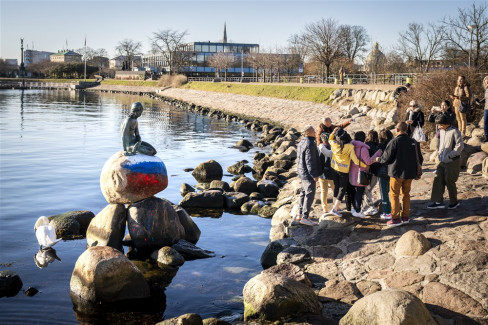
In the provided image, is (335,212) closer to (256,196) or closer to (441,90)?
(256,196)

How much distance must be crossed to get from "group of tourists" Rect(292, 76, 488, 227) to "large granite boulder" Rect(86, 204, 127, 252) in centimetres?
372

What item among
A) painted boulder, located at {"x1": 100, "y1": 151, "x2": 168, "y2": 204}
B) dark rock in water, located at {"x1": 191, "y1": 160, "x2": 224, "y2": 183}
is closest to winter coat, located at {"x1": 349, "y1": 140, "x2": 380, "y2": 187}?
painted boulder, located at {"x1": 100, "y1": 151, "x2": 168, "y2": 204}

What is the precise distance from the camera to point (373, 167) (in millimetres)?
10586

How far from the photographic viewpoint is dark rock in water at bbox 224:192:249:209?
1531 centimetres

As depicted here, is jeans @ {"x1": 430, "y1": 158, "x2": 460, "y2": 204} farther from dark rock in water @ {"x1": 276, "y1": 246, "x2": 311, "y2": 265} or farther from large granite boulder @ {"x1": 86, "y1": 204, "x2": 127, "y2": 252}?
large granite boulder @ {"x1": 86, "y1": 204, "x2": 127, "y2": 252}

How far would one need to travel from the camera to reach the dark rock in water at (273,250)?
406 inches

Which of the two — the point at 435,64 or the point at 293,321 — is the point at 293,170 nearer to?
the point at 293,321

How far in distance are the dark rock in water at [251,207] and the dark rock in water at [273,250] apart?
4151mm

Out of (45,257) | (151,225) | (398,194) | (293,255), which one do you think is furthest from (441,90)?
(45,257)

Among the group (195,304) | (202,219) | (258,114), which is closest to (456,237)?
(195,304)

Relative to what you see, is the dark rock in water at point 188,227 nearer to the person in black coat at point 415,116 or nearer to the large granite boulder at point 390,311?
the large granite boulder at point 390,311

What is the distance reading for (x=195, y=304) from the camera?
8.77 meters

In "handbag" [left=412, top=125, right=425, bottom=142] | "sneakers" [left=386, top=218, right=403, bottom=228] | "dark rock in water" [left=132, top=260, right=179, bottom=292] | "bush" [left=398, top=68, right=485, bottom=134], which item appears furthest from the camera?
"bush" [left=398, top=68, right=485, bottom=134]

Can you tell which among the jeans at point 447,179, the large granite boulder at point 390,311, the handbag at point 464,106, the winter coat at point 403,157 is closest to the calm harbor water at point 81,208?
the large granite boulder at point 390,311
